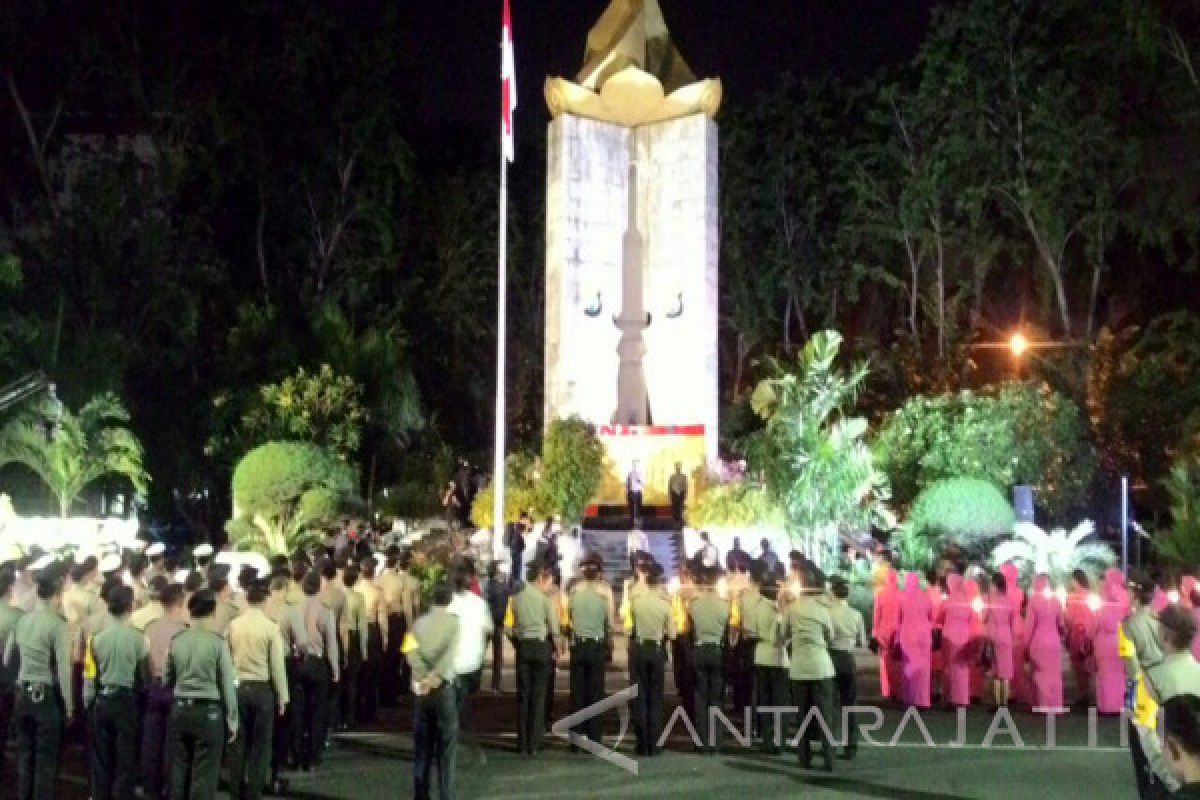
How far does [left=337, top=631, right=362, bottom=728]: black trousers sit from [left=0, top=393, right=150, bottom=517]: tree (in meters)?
12.5

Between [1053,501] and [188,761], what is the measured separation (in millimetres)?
23383

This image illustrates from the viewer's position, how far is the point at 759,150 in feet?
139

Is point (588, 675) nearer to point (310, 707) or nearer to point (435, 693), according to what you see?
point (310, 707)

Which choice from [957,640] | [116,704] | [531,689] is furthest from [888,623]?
[116,704]

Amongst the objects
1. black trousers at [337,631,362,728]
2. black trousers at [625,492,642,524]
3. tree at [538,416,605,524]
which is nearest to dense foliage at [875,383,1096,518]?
black trousers at [625,492,642,524]

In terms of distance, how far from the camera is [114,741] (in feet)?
28.7

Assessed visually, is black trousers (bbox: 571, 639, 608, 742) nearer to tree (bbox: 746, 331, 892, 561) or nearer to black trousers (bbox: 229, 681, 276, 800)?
black trousers (bbox: 229, 681, 276, 800)

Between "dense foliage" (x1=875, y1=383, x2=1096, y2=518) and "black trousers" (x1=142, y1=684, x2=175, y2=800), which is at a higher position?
"dense foliage" (x1=875, y1=383, x2=1096, y2=518)

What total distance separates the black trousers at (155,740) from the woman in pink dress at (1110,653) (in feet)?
29.2

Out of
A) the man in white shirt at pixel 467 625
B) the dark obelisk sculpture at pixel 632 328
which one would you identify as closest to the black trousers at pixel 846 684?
the man in white shirt at pixel 467 625

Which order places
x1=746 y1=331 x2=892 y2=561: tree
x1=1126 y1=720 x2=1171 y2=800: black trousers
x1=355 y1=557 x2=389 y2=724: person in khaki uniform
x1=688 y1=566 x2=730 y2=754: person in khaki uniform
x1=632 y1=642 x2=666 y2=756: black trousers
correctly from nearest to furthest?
x1=1126 y1=720 x2=1171 y2=800: black trousers < x1=632 y1=642 x2=666 y2=756: black trousers < x1=688 y1=566 x2=730 y2=754: person in khaki uniform < x1=355 y1=557 x2=389 y2=724: person in khaki uniform < x1=746 y1=331 x2=892 y2=561: tree

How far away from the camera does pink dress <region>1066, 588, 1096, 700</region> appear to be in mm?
13836

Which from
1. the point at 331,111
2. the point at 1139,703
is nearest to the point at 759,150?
the point at 331,111

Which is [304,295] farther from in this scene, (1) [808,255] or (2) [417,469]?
(1) [808,255]
